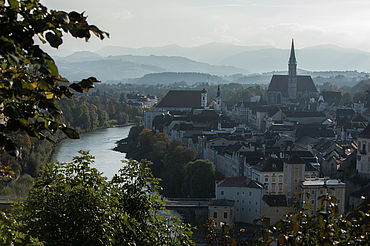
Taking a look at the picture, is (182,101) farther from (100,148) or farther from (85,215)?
(85,215)

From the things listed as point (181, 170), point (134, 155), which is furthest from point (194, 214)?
point (134, 155)

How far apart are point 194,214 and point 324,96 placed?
30.9m

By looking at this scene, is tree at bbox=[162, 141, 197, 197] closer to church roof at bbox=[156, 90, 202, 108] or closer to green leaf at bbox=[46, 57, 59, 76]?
church roof at bbox=[156, 90, 202, 108]

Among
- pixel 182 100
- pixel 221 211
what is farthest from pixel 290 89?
pixel 221 211

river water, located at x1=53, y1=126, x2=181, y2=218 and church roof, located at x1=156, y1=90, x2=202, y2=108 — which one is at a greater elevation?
church roof, located at x1=156, y1=90, x2=202, y2=108

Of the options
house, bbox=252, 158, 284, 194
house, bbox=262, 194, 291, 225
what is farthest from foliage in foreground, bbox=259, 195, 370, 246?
house, bbox=252, 158, 284, 194

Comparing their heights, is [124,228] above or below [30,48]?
below

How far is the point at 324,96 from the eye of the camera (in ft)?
148

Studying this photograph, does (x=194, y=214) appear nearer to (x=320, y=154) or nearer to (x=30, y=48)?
(x=320, y=154)

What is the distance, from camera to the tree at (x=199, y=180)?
18.4m

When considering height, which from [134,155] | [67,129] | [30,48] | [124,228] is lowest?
[134,155]

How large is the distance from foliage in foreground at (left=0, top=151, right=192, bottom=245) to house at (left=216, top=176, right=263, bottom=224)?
1086 cm

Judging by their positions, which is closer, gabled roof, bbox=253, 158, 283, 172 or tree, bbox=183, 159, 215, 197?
gabled roof, bbox=253, 158, 283, 172

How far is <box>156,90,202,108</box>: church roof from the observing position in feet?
132
